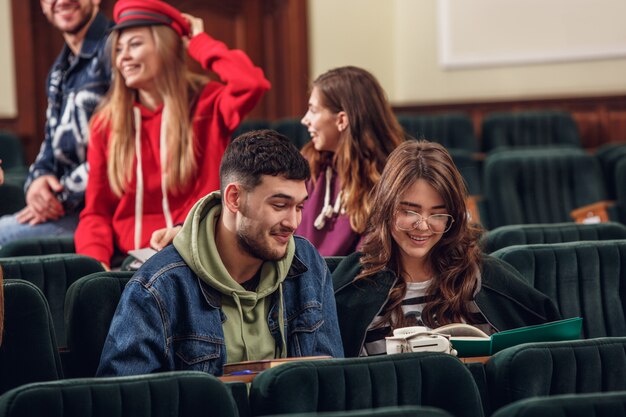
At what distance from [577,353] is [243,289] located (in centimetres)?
77

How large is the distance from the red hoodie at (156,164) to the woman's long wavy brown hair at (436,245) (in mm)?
970

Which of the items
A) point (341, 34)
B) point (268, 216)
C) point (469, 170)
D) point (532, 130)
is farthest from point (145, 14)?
point (341, 34)

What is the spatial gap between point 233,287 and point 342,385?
19.0 inches

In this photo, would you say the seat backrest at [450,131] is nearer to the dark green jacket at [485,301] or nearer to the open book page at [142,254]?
the open book page at [142,254]

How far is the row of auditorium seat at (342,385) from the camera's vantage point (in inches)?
79.0

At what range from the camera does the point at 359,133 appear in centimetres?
367

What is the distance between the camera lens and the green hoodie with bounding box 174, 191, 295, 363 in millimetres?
2588

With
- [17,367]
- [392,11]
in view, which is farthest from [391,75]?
[17,367]

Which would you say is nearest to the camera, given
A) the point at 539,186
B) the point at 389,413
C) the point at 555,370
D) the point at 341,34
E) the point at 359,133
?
the point at 389,413

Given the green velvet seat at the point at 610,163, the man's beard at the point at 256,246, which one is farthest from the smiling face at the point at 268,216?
the green velvet seat at the point at 610,163

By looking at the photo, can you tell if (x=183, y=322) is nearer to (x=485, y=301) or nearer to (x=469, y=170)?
(x=485, y=301)

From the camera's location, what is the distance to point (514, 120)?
7.30 m

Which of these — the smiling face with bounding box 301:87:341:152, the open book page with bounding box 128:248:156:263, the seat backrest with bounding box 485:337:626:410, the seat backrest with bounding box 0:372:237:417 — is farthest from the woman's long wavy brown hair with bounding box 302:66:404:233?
the seat backrest with bounding box 0:372:237:417

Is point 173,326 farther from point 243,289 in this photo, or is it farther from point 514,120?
point 514,120
